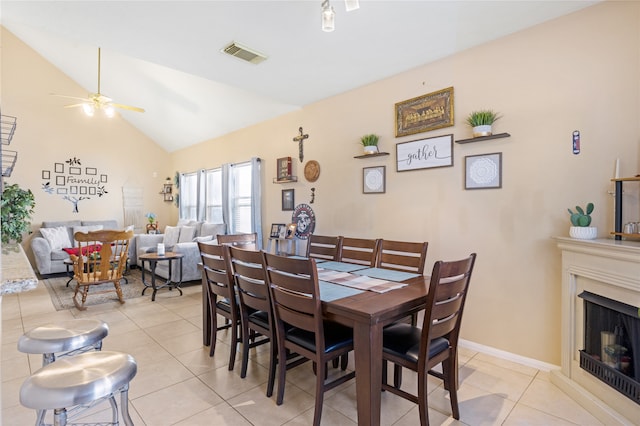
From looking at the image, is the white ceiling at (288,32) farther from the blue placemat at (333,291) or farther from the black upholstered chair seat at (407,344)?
the black upholstered chair seat at (407,344)

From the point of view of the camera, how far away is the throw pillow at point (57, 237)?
580 cm

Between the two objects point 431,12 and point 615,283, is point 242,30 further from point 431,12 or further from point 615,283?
point 615,283

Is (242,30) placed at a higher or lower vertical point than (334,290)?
higher

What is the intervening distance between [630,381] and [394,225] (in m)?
2.03

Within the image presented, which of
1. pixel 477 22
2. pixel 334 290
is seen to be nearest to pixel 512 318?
pixel 334 290

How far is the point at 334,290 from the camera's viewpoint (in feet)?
6.32

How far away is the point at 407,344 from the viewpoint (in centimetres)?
181

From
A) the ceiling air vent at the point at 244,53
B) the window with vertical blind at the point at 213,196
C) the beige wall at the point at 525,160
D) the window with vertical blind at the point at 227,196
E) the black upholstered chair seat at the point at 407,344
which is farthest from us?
the window with vertical blind at the point at 213,196

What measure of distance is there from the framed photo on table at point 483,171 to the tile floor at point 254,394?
57.7 inches

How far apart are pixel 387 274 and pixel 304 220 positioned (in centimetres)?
219

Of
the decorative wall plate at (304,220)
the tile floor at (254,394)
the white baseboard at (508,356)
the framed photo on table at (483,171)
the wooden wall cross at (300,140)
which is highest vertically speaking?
the wooden wall cross at (300,140)

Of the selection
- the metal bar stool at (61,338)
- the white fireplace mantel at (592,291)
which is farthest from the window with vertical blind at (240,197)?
the white fireplace mantel at (592,291)

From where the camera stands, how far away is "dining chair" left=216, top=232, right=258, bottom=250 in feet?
10.1

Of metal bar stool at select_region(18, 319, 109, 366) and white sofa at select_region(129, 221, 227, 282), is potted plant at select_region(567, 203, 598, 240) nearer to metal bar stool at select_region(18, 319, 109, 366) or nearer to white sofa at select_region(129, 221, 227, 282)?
metal bar stool at select_region(18, 319, 109, 366)
